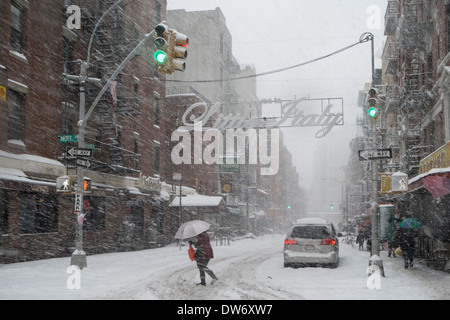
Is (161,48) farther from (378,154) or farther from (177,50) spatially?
(378,154)

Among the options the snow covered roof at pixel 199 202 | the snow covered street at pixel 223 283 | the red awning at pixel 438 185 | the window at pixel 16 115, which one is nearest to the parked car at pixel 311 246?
the snow covered street at pixel 223 283

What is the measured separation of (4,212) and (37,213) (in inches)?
97.6

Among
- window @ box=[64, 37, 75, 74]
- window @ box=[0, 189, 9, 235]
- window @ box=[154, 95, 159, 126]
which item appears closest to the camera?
window @ box=[0, 189, 9, 235]

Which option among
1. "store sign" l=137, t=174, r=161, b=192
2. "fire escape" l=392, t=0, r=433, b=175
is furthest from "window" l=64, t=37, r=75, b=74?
"fire escape" l=392, t=0, r=433, b=175

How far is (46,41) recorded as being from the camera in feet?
72.5

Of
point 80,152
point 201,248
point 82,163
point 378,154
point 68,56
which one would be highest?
point 68,56

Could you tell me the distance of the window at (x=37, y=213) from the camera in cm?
2019

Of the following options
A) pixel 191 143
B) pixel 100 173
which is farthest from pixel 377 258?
pixel 191 143

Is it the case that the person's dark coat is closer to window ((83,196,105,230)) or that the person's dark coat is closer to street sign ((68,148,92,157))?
street sign ((68,148,92,157))

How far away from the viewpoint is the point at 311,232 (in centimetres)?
1678

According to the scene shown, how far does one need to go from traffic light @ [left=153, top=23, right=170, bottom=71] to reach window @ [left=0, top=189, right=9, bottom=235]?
10.5m

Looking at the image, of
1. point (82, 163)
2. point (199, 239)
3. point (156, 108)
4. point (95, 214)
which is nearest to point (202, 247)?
point (199, 239)

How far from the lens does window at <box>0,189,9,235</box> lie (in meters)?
18.6
